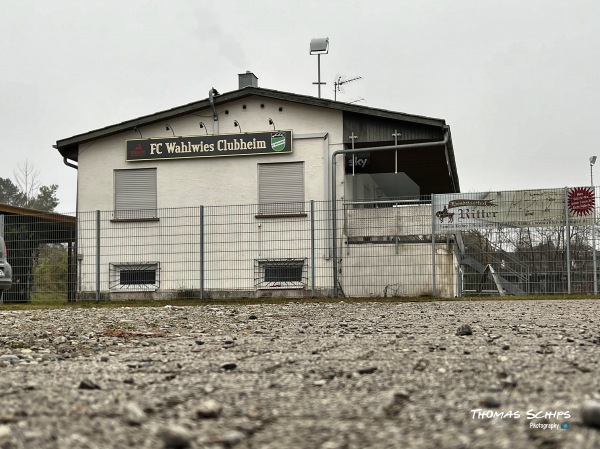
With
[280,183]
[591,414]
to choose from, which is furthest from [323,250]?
[591,414]

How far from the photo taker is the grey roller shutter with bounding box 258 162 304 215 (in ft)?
59.6

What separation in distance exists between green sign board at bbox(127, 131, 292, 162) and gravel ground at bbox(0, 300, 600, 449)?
42.7 ft

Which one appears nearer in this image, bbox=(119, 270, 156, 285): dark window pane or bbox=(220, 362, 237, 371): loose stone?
bbox=(220, 362, 237, 371): loose stone

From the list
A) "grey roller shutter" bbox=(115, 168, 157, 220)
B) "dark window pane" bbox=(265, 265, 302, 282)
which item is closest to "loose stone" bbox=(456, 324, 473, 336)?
"dark window pane" bbox=(265, 265, 302, 282)

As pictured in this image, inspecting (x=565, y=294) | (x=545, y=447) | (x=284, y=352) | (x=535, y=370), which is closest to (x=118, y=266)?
(x=565, y=294)

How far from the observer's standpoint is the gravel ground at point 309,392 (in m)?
2.10

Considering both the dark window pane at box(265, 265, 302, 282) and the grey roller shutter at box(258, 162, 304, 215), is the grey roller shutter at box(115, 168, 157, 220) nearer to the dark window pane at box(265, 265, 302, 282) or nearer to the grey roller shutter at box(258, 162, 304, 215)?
the grey roller shutter at box(258, 162, 304, 215)

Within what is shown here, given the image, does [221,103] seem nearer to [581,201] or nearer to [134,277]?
[134,277]

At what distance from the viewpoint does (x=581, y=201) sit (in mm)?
14641

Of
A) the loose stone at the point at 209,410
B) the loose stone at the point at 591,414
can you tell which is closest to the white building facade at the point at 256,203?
the loose stone at the point at 209,410

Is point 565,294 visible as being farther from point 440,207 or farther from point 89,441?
point 89,441

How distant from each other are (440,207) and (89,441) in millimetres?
13755

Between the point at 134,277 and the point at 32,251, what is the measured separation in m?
2.43

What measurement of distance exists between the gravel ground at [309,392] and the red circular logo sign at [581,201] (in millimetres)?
9933
